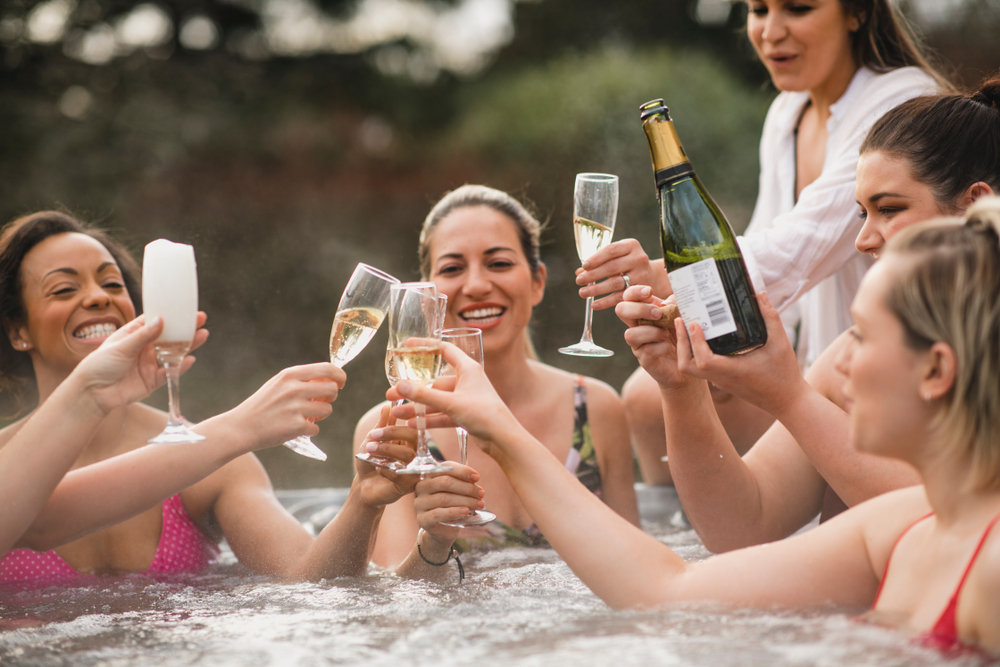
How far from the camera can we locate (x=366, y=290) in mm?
2510

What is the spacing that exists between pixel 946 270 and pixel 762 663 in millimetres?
816

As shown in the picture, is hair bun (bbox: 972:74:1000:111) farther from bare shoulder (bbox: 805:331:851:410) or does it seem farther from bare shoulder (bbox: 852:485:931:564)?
bare shoulder (bbox: 852:485:931:564)

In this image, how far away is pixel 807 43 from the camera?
148 inches

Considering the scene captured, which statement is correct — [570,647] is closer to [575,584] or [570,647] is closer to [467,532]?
[575,584]

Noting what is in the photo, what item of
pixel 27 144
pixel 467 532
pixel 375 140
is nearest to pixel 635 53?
pixel 375 140

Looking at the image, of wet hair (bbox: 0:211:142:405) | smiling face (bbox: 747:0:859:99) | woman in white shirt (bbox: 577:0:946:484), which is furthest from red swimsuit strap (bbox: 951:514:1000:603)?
wet hair (bbox: 0:211:142:405)

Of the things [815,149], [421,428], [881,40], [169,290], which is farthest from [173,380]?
[881,40]

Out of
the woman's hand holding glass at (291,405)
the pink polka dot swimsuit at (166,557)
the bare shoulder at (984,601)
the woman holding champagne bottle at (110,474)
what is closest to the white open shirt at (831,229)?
the woman's hand holding glass at (291,405)

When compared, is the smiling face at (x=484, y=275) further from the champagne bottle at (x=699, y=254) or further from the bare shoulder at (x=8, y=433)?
the bare shoulder at (x=8, y=433)

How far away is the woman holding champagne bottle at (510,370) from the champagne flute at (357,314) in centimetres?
86

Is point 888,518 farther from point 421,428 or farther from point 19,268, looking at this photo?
point 19,268

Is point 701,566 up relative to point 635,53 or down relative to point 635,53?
down

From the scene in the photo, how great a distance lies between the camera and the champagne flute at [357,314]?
8.24 ft

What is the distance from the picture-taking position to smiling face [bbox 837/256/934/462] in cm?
175
